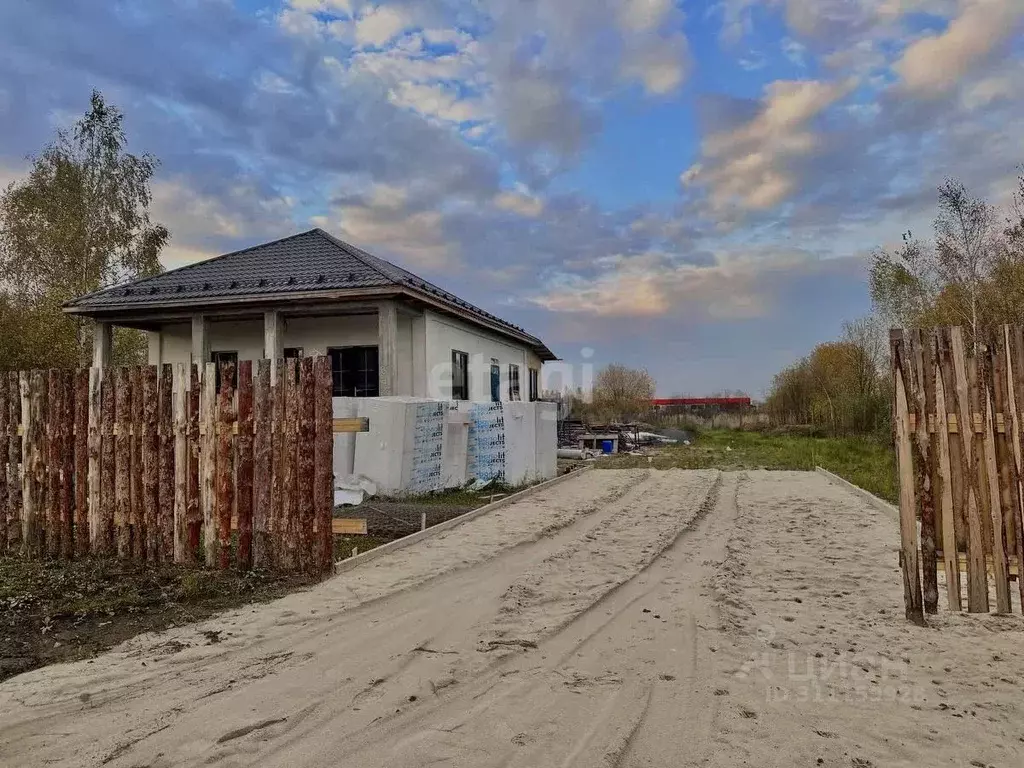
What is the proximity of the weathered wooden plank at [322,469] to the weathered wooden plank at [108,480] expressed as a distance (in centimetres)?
225

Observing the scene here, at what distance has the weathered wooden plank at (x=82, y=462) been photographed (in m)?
6.62

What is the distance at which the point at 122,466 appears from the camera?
21.0ft

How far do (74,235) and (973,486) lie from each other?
2433 centimetres

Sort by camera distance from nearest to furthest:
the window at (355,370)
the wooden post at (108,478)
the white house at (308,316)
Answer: the wooden post at (108,478) → the white house at (308,316) → the window at (355,370)

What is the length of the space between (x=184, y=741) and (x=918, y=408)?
4.55m

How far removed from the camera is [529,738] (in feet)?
9.46

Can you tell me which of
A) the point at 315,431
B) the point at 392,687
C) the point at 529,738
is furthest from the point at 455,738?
the point at 315,431

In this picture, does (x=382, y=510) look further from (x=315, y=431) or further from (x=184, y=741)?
(x=184, y=741)

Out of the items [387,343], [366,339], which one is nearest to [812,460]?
[387,343]

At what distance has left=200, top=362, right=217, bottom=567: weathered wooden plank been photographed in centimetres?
596

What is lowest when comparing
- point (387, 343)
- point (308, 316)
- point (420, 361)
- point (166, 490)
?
point (166, 490)

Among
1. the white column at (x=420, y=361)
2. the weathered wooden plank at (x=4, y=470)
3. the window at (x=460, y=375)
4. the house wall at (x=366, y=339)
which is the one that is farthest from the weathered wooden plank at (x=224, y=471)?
the window at (x=460, y=375)

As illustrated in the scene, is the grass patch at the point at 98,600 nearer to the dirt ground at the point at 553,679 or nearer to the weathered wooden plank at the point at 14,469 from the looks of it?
the dirt ground at the point at 553,679

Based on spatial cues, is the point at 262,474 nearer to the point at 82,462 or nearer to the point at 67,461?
the point at 82,462
